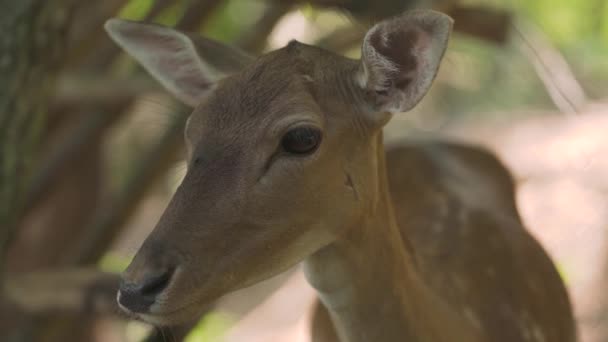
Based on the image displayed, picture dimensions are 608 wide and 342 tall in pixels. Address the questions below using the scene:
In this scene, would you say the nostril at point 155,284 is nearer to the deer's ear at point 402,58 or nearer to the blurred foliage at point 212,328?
the deer's ear at point 402,58

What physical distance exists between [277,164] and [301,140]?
7 centimetres

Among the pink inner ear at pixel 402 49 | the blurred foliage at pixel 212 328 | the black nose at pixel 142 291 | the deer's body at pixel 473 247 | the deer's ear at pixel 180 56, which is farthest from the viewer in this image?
the blurred foliage at pixel 212 328

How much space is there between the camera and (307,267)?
8.81ft

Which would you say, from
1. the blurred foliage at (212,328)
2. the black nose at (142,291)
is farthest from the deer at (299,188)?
the blurred foliage at (212,328)

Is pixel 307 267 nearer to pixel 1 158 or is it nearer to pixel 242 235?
pixel 242 235

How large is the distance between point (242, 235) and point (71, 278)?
4.96 feet

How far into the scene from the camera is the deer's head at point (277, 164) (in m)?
2.36

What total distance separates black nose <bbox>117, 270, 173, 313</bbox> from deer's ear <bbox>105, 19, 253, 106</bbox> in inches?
31.1

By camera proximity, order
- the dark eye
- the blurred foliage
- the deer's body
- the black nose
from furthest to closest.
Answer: the blurred foliage → the deer's body → the dark eye → the black nose

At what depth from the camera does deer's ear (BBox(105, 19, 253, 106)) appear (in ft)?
9.69

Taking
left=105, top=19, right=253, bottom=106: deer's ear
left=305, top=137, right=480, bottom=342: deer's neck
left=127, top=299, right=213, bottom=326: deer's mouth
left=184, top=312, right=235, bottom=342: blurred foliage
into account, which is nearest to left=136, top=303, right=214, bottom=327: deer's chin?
left=127, top=299, right=213, bottom=326: deer's mouth

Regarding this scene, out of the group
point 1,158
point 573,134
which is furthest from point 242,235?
point 573,134

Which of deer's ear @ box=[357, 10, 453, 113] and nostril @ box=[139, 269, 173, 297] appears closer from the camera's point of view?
nostril @ box=[139, 269, 173, 297]

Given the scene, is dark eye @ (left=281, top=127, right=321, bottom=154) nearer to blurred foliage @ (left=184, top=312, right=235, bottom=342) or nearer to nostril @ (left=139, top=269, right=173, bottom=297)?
nostril @ (left=139, top=269, right=173, bottom=297)
